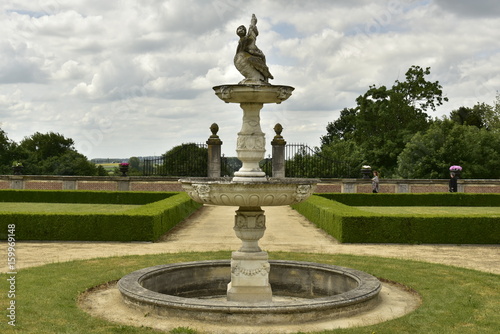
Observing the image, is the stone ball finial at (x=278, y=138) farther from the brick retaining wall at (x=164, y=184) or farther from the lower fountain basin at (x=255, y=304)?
the lower fountain basin at (x=255, y=304)

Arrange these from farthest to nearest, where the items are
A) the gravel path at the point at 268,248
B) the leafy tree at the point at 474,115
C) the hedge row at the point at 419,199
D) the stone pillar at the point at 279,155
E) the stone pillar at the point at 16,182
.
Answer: the leafy tree at the point at 474,115
the stone pillar at the point at 16,182
the stone pillar at the point at 279,155
the hedge row at the point at 419,199
the gravel path at the point at 268,248

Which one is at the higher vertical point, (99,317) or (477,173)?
(477,173)

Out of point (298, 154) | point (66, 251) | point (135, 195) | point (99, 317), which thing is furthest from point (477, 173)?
point (99, 317)

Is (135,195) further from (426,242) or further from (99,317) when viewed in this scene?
(99,317)

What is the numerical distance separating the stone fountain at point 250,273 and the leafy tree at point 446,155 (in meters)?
29.1

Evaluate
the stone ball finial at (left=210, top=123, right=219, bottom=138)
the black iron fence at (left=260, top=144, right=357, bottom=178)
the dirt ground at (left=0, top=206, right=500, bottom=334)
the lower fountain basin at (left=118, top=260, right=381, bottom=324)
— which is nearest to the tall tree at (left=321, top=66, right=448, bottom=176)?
the black iron fence at (left=260, top=144, right=357, bottom=178)

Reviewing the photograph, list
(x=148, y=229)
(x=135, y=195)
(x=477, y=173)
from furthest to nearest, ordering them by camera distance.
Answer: (x=477, y=173), (x=135, y=195), (x=148, y=229)

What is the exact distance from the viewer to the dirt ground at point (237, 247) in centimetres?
748

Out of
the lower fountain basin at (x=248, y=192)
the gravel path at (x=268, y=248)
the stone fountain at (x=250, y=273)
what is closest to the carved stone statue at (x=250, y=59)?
the stone fountain at (x=250, y=273)

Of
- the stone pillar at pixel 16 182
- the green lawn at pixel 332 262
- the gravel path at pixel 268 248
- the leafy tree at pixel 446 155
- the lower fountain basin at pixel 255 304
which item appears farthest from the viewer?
the leafy tree at pixel 446 155

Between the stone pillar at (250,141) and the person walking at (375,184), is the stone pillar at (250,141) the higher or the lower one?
the higher one

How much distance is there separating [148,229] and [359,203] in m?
15.6

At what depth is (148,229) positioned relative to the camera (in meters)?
15.8

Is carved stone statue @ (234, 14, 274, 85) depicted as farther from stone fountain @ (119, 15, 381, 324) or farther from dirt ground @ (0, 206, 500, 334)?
dirt ground @ (0, 206, 500, 334)
